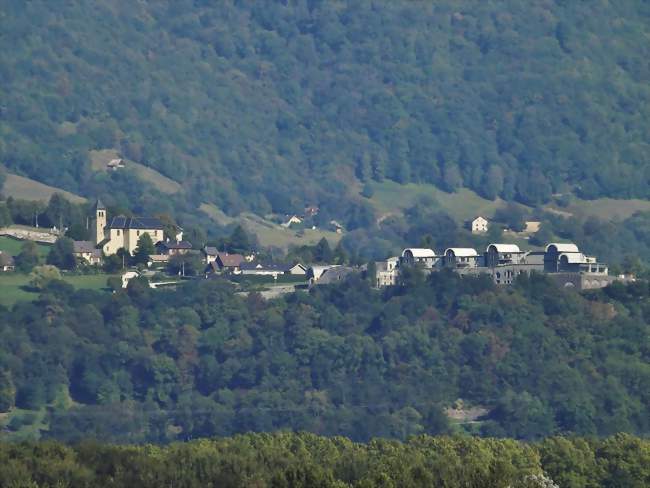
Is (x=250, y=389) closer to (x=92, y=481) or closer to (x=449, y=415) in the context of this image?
(x=449, y=415)

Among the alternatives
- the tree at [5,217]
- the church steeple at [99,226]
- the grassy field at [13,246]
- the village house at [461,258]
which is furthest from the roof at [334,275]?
the tree at [5,217]

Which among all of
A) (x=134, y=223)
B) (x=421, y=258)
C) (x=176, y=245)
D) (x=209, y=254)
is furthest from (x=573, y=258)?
(x=134, y=223)

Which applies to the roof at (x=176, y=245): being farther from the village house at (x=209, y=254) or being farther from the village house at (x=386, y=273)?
the village house at (x=386, y=273)

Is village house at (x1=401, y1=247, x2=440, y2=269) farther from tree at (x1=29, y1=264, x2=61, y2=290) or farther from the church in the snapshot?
tree at (x1=29, y1=264, x2=61, y2=290)

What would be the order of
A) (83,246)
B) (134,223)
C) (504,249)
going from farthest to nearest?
(134,223) → (504,249) → (83,246)

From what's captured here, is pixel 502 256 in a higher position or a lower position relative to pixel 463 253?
lower

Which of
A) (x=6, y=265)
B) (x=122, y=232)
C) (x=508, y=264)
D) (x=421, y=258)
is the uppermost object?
(x=122, y=232)

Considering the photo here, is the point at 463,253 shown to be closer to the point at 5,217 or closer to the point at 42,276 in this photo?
the point at 42,276

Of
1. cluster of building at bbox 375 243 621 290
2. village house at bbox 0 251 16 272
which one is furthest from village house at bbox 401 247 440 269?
village house at bbox 0 251 16 272
